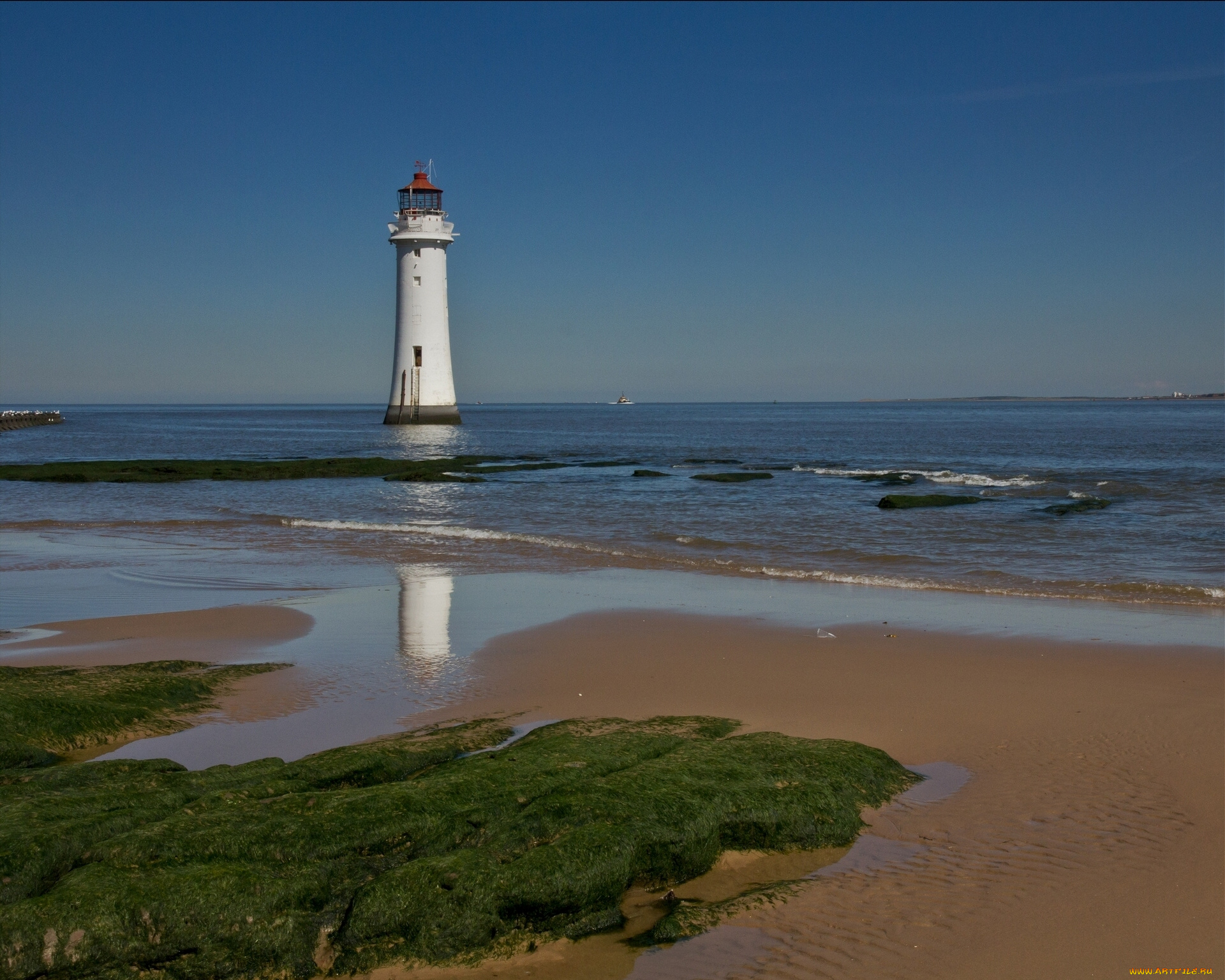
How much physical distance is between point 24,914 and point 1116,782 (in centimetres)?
558

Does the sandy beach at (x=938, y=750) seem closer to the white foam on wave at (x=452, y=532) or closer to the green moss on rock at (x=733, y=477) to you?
the white foam on wave at (x=452, y=532)

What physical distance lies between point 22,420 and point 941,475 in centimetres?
7342

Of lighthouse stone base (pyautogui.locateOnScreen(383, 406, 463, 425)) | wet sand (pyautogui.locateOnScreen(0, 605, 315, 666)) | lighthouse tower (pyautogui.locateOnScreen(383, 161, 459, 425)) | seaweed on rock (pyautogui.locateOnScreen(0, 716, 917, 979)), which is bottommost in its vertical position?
wet sand (pyautogui.locateOnScreen(0, 605, 315, 666))

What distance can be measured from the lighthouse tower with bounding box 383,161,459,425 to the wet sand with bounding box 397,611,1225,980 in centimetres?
4479

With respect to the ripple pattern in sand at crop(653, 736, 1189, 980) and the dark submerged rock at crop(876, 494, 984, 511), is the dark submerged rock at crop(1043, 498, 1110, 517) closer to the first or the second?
the dark submerged rock at crop(876, 494, 984, 511)

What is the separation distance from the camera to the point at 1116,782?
594cm

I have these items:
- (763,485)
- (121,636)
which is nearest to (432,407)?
(763,485)

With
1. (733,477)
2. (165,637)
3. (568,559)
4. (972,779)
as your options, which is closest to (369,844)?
(972,779)

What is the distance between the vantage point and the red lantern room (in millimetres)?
53875

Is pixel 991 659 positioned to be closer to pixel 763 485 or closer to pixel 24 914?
pixel 24 914

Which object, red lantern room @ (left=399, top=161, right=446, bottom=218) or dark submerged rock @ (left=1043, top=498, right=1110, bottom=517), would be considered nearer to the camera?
dark submerged rock @ (left=1043, top=498, right=1110, bottom=517)

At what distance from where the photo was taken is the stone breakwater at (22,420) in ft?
242

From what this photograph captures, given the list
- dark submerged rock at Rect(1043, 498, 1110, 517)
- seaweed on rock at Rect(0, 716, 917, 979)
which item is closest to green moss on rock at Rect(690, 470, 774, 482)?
dark submerged rock at Rect(1043, 498, 1110, 517)

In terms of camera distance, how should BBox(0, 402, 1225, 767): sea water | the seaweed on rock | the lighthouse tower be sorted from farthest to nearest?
1. the lighthouse tower
2. BBox(0, 402, 1225, 767): sea water
3. the seaweed on rock
